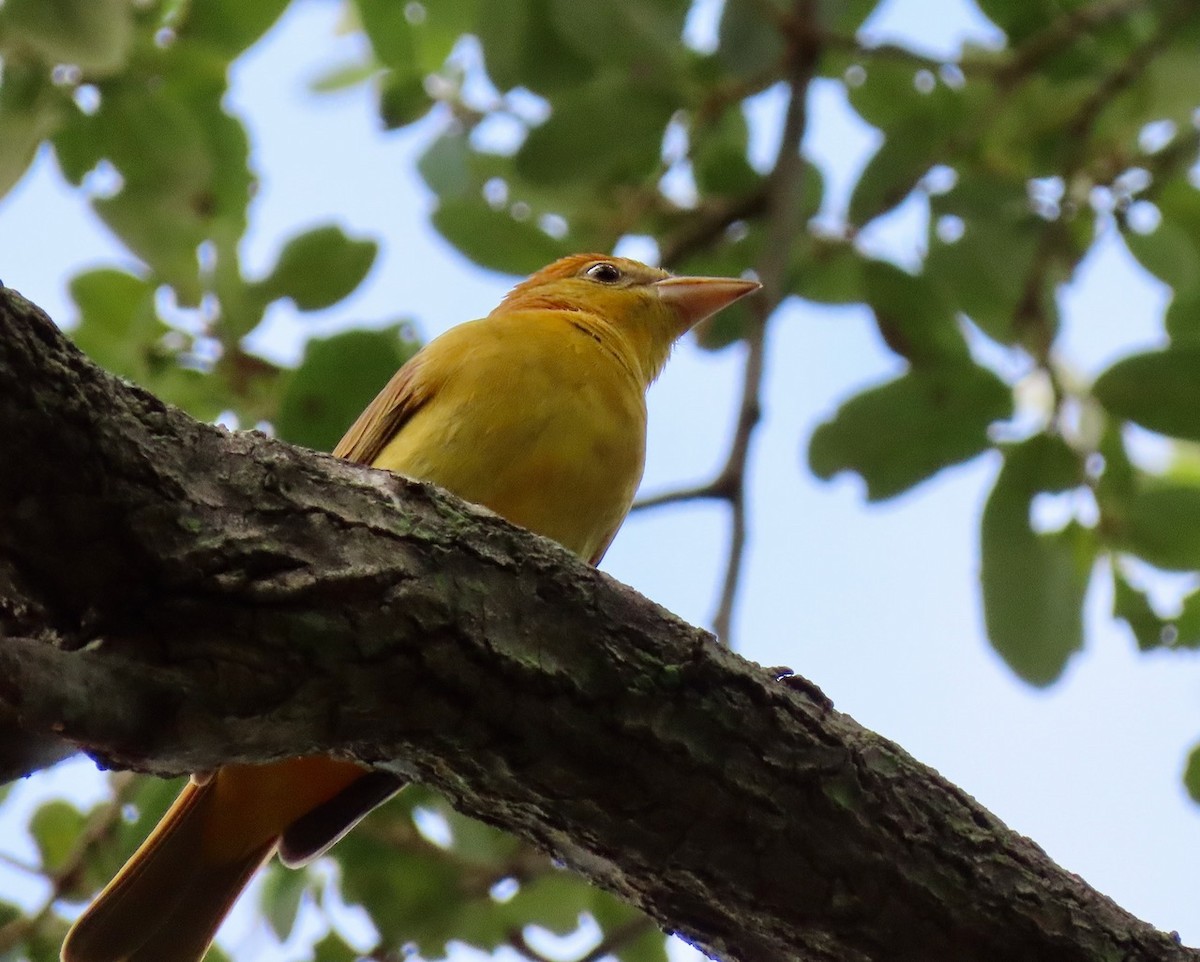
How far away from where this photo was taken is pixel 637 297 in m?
4.70

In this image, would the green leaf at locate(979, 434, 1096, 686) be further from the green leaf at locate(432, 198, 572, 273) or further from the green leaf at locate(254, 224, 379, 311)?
the green leaf at locate(254, 224, 379, 311)

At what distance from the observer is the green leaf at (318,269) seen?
12.5 feet

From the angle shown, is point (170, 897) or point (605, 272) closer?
point (170, 897)

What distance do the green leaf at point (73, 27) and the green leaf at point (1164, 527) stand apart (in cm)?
281

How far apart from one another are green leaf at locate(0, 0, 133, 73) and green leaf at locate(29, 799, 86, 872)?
1.90 metres

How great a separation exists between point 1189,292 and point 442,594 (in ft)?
8.82

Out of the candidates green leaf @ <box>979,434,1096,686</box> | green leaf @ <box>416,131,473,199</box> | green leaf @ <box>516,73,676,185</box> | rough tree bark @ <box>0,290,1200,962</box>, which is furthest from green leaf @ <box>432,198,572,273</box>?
rough tree bark @ <box>0,290,1200,962</box>

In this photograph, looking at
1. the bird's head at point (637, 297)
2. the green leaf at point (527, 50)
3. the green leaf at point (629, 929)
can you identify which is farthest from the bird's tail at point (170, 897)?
the green leaf at point (527, 50)

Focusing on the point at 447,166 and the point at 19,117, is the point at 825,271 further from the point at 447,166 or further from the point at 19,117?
the point at 19,117

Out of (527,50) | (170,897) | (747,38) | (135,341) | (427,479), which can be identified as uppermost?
(747,38)

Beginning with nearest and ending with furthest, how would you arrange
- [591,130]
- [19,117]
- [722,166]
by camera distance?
[19,117] < [591,130] < [722,166]

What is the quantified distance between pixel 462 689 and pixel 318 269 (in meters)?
2.03

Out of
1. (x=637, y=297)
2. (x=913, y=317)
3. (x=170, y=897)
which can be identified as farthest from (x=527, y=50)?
(x=170, y=897)

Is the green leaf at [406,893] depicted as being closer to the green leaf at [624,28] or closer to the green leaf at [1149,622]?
the green leaf at [1149,622]
